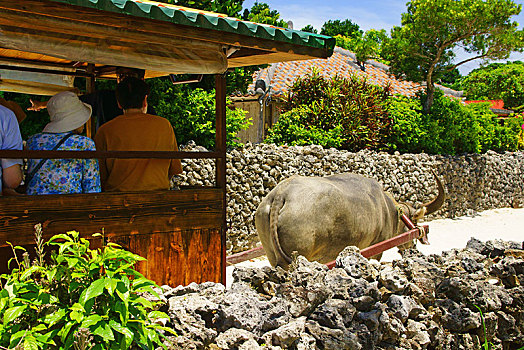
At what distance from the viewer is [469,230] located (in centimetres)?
1197

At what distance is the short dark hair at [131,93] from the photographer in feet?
13.4

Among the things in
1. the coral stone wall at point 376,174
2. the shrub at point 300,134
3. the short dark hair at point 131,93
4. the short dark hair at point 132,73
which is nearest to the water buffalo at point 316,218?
the short dark hair at point 132,73

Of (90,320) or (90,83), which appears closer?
(90,320)

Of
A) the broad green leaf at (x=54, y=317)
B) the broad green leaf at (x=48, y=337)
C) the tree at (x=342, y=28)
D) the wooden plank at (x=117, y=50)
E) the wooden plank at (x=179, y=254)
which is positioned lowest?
the wooden plank at (x=179, y=254)

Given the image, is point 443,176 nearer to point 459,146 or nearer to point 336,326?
point 459,146

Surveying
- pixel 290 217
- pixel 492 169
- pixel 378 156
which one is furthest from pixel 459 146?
pixel 290 217

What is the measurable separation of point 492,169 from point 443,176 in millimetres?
2811

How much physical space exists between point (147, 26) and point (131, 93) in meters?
0.74

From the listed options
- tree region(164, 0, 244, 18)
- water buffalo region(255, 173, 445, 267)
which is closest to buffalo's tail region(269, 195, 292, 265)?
water buffalo region(255, 173, 445, 267)

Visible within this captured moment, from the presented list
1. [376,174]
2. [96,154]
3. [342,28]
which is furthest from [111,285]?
[342,28]

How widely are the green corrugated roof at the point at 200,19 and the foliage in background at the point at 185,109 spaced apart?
168 inches

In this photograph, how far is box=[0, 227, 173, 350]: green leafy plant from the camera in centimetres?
216

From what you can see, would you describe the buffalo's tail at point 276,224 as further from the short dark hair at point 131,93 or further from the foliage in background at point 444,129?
the foliage in background at point 444,129

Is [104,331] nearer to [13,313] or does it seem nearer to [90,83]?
[13,313]
